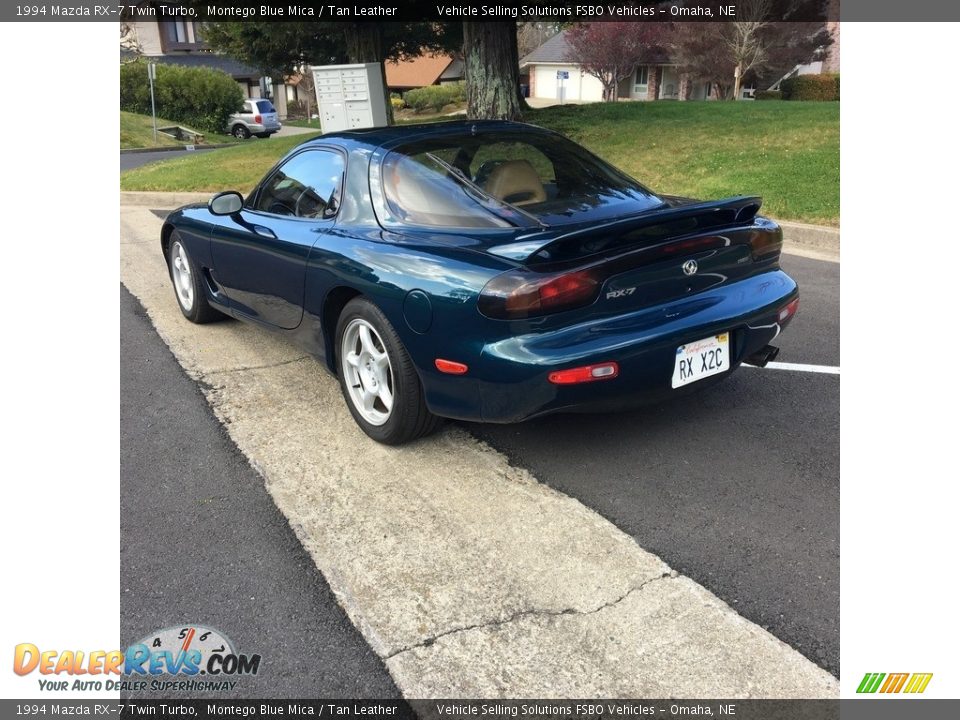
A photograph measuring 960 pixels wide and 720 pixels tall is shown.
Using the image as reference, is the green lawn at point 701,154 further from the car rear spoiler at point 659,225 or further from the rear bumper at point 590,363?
the rear bumper at point 590,363

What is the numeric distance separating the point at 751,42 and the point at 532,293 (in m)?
40.1

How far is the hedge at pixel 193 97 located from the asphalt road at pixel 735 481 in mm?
36422

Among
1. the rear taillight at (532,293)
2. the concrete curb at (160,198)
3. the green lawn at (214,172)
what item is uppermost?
the green lawn at (214,172)

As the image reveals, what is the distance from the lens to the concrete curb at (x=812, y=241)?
7749 millimetres

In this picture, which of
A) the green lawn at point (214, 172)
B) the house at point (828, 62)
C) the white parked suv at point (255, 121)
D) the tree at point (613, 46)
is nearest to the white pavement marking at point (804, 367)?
the green lawn at point (214, 172)

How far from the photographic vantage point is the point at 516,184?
381 cm

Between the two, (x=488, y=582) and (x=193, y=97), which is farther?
(x=193, y=97)

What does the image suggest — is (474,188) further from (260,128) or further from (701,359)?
(260,128)

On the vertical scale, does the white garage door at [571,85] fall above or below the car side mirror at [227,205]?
above

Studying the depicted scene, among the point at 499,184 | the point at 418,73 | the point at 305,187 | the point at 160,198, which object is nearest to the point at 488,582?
the point at 499,184

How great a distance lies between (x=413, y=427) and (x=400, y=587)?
1017 millimetres

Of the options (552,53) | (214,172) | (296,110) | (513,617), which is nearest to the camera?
(513,617)

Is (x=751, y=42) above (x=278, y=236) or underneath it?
above

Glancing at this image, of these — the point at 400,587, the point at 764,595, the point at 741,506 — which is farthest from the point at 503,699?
the point at 741,506
